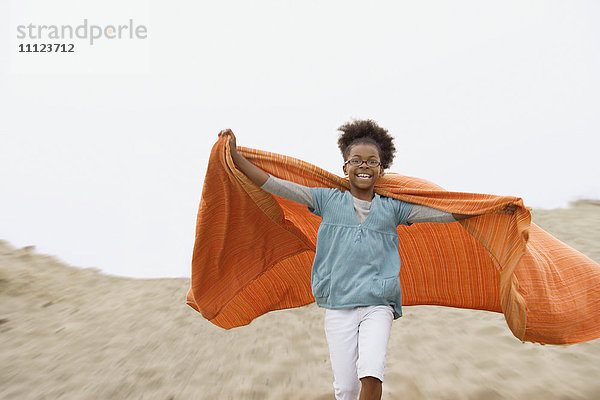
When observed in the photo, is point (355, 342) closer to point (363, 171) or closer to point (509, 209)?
point (363, 171)

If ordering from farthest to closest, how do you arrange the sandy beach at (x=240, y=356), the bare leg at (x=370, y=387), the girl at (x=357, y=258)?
the sandy beach at (x=240, y=356) → the girl at (x=357, y=258) → the bare leg at (x=370, y=387)

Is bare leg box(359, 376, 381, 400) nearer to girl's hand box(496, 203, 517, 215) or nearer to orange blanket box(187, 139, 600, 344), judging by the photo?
orange blanket box(187, 139, 600, 344)

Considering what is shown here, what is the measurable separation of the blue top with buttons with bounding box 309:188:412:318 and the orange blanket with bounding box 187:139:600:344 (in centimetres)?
28

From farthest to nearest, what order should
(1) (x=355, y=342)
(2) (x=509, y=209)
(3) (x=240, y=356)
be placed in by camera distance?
(3) (x=240, y=356) → (2) (x=509, y=209) → (1) (x=355, y=342)

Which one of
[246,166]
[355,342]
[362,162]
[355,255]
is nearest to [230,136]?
[246,166]

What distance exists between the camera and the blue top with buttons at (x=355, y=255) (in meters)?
2.33

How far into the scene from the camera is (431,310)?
19.0 ft

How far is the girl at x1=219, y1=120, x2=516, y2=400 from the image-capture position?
2.25 m

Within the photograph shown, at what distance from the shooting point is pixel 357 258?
239cm

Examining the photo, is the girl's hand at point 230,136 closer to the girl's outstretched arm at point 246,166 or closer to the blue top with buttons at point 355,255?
the girl's outstretched arm at point 246,166

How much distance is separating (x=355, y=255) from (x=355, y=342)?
46 cm

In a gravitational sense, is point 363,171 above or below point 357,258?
above

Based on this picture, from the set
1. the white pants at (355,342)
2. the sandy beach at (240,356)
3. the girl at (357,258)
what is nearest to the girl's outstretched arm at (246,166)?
the girl at (357,258)

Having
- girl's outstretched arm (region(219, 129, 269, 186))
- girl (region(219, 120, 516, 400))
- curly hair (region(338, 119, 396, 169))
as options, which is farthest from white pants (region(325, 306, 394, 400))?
curly hair (region(338, 119, 396, 169))
